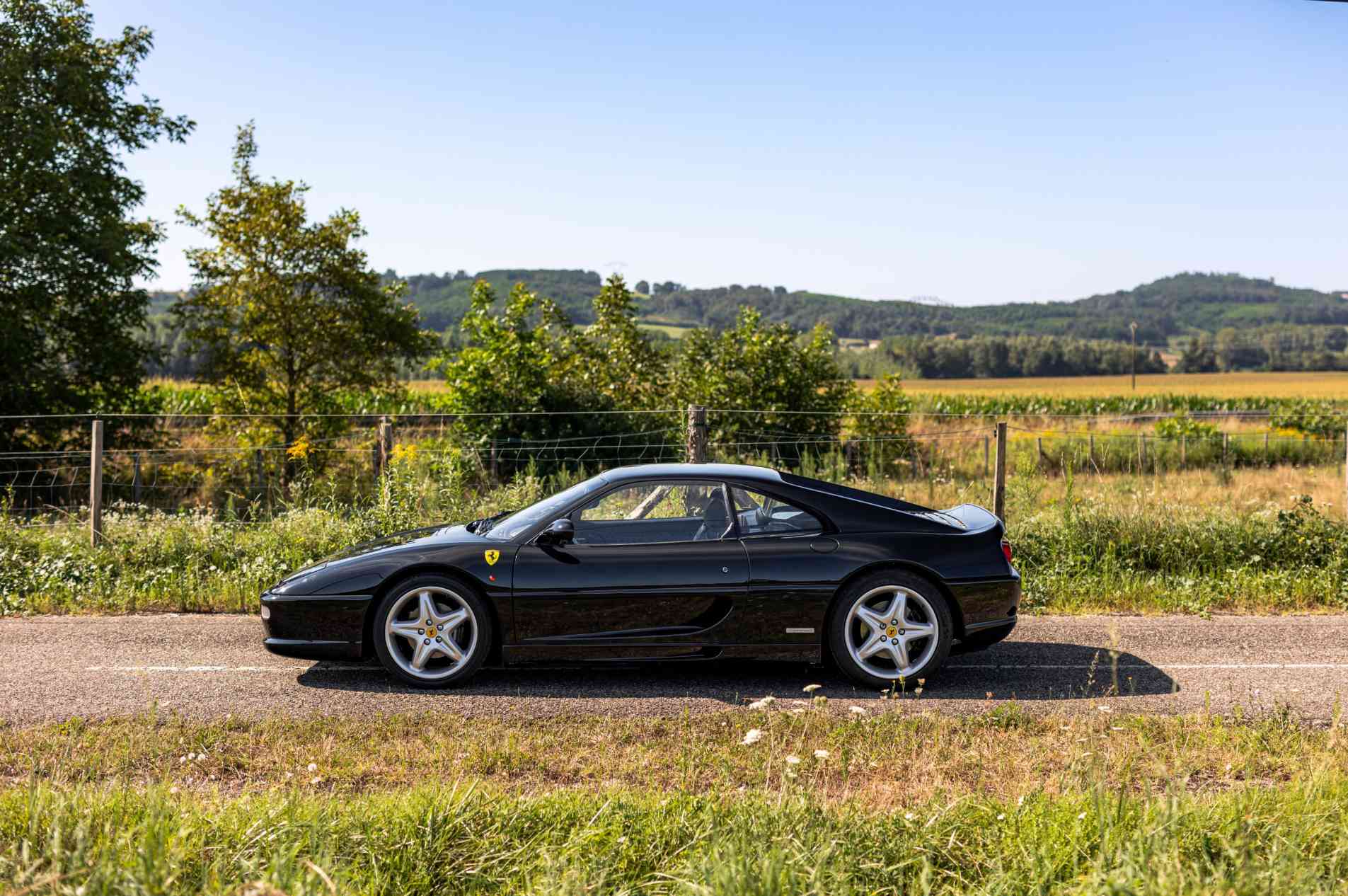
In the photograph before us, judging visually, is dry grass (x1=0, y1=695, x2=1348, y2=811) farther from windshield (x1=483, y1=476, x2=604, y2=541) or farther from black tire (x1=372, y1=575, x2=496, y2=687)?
windshield (x1=483, y1=476, x2=604, y2=541)

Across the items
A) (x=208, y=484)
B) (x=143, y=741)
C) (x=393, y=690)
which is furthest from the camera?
(x=208, y=484)

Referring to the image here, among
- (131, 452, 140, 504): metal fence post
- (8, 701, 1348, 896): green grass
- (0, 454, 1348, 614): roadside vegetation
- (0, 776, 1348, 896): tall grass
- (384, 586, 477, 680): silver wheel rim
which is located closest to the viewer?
(0, 776, 1348, 896): tall grass

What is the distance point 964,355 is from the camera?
376ft

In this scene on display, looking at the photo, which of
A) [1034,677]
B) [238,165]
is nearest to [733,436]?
[238,165]

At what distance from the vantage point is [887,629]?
6.96 meters

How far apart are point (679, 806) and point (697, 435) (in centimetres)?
725

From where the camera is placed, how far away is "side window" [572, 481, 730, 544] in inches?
280

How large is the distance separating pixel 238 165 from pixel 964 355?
96.7m

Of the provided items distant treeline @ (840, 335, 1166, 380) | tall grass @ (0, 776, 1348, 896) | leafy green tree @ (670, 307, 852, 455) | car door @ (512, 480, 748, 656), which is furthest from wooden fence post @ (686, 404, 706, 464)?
distant treeline @ (840, 335, 1166, 380)

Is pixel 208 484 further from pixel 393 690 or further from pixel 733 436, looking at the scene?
pixel 393 690

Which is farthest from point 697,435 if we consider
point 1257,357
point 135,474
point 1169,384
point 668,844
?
point 1257,357

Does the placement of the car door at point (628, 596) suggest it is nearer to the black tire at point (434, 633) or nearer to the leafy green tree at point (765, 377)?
the black tire at point (434, 633)

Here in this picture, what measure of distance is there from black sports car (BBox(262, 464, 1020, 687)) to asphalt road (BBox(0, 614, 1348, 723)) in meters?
0.24

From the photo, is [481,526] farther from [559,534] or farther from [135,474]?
[135,474]
